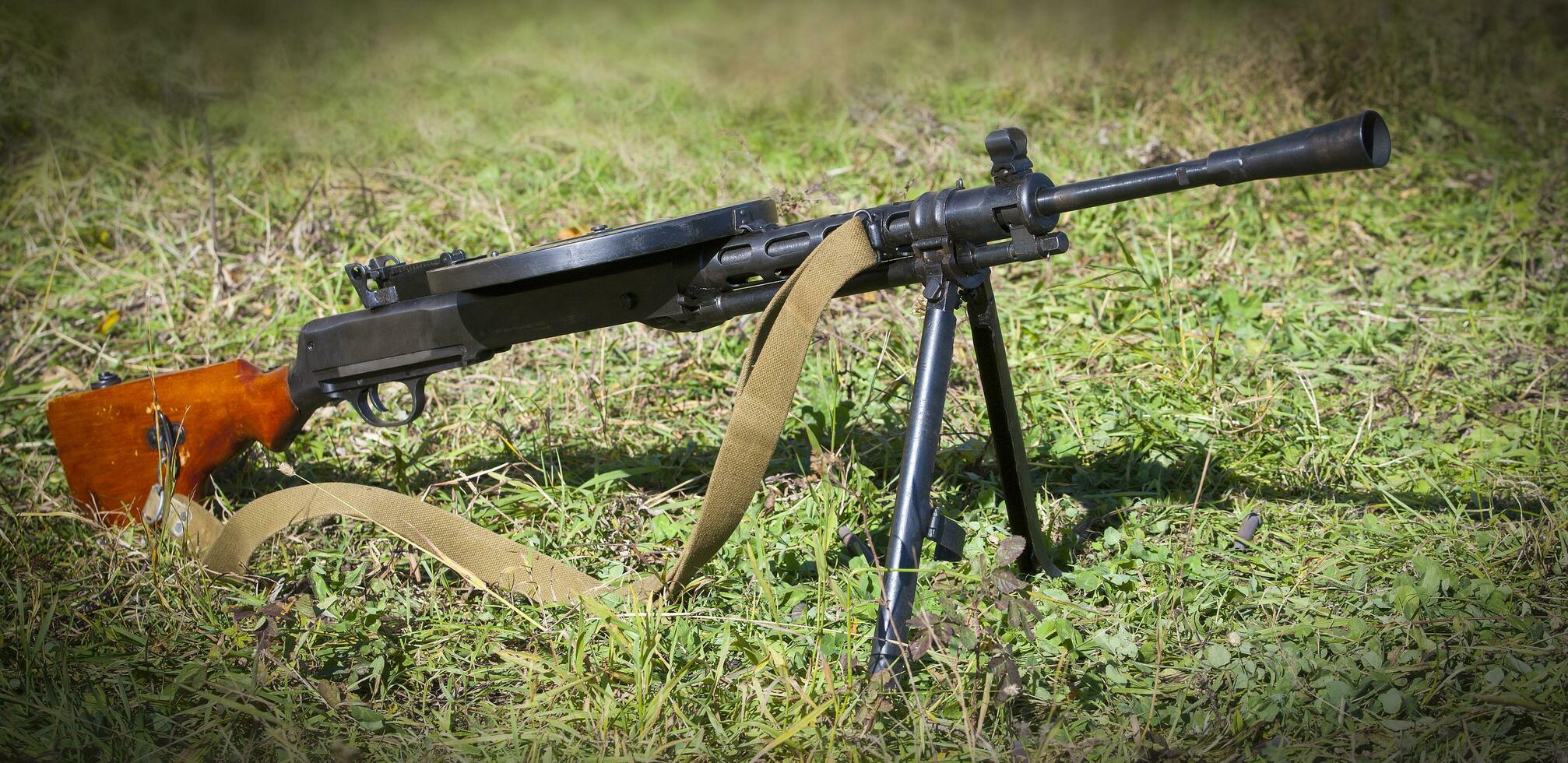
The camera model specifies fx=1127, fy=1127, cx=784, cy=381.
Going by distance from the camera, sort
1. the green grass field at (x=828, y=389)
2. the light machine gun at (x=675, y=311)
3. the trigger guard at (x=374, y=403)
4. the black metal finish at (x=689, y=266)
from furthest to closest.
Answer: the trigger guard at (x=374, y=403)
the green grass field at (x=828, y=389)
the light machine gun at (x=675, y=311)
the black metal finish at (x=689, y=266)

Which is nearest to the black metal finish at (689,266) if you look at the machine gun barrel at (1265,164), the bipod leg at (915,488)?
the machine gun barrel at (1265,164)

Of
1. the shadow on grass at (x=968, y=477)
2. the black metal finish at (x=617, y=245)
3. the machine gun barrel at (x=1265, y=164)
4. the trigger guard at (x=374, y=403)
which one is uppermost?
the black metal finish at (x=617, y=245)

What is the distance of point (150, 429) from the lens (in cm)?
387

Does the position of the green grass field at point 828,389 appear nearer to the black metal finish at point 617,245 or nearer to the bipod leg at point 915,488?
the bipod leg at point 915,488

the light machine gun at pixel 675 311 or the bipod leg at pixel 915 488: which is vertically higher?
the light machine gun at pixel 675 311

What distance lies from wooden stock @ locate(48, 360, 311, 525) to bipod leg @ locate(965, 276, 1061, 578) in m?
2.32

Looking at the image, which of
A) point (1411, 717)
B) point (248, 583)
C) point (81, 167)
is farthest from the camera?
point (81, 167)

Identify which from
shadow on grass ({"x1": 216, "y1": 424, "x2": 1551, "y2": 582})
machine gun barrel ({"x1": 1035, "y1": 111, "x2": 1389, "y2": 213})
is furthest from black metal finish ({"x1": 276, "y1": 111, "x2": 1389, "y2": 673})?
shadow on grass ({"x1": 216, "y1": 424, "x2": 1551, "y2": 582})

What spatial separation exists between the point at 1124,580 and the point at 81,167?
5.79 meters

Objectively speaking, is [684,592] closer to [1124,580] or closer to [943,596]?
[943,596]

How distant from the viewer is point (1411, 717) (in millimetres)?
2566

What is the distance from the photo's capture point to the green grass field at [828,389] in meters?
2.76

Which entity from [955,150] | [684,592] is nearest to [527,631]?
[684,592]

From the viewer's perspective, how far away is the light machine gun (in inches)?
102
